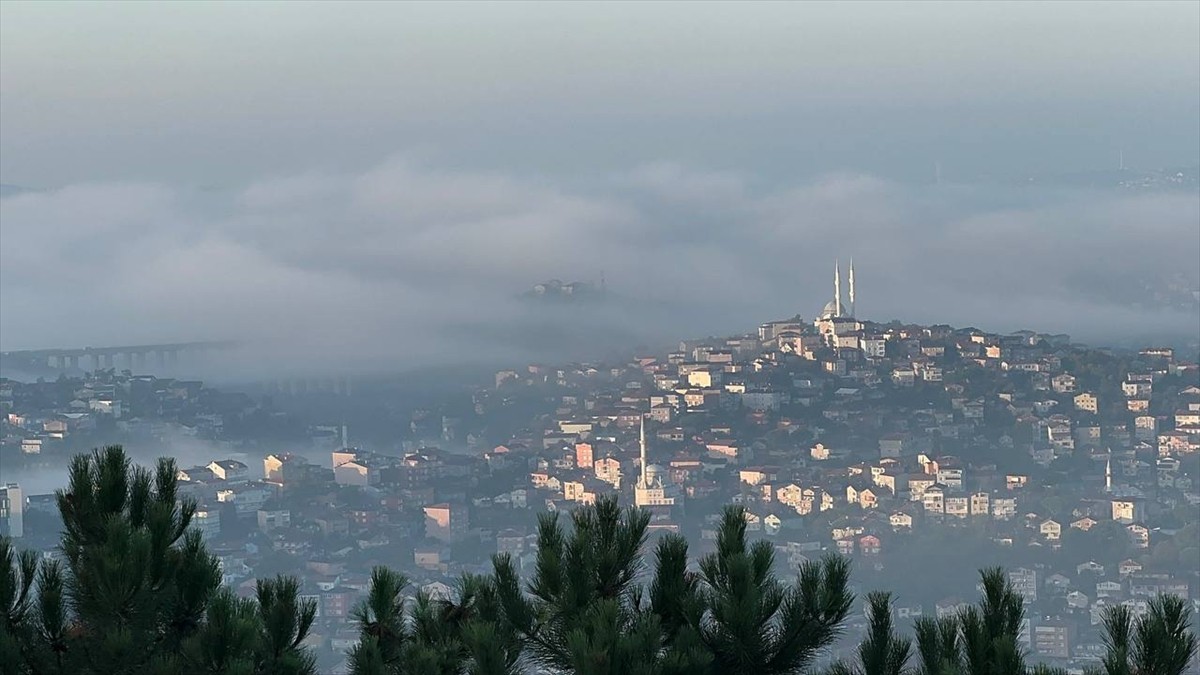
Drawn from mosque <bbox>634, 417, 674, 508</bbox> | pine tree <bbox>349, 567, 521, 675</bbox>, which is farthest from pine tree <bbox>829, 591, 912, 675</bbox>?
mosque <bbox>634, 417, 674, 508</bbox>

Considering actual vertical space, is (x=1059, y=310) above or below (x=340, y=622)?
above

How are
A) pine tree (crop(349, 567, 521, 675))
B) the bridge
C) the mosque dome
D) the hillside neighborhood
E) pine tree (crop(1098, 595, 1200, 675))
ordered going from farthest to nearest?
the bridge
the mosque dome
the hillside neighborhood
pine tree (crop(349, 567, 521, 675))
pine tree (crop(1098, 595, 1200, 675))

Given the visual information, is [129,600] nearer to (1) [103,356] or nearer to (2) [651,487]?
(2) [651,487]

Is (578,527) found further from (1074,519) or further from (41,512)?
(1074,519)

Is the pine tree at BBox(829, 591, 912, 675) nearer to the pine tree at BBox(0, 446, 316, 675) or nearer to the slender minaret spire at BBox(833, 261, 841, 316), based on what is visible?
the pine tree at BBox(0, 446, 316, 675)

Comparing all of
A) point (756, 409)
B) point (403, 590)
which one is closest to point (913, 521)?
point (756, 409)

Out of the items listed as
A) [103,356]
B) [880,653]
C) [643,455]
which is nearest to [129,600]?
[880,653]
